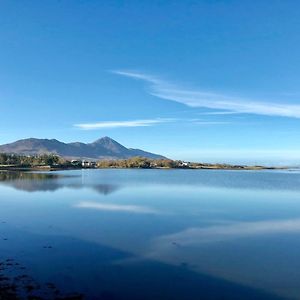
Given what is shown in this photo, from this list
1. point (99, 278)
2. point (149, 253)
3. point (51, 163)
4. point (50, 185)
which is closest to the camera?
point (99, 278)

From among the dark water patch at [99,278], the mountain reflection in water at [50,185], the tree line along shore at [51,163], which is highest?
the tree line along shore at [51,163]

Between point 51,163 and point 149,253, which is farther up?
point 51,163

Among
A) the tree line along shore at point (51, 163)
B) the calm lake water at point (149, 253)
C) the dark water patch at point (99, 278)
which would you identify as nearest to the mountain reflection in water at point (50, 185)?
the calm lake water at point (149, 253)

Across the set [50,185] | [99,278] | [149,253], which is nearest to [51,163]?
[50,185]

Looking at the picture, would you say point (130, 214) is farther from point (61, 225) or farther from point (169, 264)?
point (169, 264)

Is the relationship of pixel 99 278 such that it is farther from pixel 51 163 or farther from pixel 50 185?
pixel 51 163

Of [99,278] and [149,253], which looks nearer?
[99,278]

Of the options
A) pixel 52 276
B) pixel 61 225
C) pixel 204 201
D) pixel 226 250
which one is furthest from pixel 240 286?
pixel 204 201

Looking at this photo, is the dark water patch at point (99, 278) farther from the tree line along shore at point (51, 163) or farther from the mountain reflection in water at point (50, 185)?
the tree line along shore at point (51, 163)

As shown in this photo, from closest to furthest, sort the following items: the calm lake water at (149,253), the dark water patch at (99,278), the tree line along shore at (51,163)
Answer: the dark water patch at (99,278)
the calm lake water at (149,253)
the tree line along shore at (51,163)

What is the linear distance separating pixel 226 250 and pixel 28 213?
15.0m

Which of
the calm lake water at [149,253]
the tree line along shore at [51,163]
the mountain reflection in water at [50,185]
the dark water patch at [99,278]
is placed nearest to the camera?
the dark water patch at [99,278]

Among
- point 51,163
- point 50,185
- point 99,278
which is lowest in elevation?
point 99,278

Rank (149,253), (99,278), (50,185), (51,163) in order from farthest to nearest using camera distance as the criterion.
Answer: (51,163) → (50,185) → (149,253) → (99,278)
